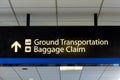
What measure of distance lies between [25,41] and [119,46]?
1.34 metres

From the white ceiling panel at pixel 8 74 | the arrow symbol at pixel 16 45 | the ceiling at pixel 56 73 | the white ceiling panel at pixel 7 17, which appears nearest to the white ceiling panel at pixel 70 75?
the ceiling at pixel 56 73

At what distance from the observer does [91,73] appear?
29.3 ft

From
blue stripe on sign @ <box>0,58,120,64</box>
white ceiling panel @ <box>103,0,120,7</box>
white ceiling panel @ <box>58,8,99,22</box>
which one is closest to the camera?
blue stripe on sign @ <box>0,58,120,64</box>

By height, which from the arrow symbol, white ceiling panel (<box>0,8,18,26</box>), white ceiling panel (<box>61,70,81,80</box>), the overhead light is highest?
white ceiling panel (<box>0,8,18,26</box>)

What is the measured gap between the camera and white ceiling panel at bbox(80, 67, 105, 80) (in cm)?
836

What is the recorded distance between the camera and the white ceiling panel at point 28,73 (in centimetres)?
841

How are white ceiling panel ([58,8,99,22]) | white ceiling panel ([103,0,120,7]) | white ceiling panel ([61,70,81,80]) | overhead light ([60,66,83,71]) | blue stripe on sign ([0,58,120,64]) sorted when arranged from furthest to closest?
white ceiling panel ([61,70,81,80]) → overhead light ([60,66,83,71]) → white ceiling panel ([58,8,99,22]) → white ceiling panel ([103,0,120,7]) → blue stripe on sign ([0,58,120,64])

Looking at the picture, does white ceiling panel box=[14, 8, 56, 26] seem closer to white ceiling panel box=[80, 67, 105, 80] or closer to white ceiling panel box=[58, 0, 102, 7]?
white ceiling panel box=[58, 0, 102, 7]

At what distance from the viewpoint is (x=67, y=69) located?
27.6ft

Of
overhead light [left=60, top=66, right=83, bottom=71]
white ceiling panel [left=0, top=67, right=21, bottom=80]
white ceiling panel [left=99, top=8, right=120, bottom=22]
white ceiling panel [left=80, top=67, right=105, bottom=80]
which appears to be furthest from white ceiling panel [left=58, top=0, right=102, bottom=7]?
white ceiling panel [left=0, top=67, right=21, bottom=80]

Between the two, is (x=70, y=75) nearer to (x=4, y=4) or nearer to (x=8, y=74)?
(x=8, y=74)

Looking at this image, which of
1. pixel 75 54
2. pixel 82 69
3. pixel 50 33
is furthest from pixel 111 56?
pixel 82 69

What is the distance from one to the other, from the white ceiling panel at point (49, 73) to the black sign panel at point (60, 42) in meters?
4.05

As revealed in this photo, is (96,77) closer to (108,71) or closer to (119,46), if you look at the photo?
(108,71)
